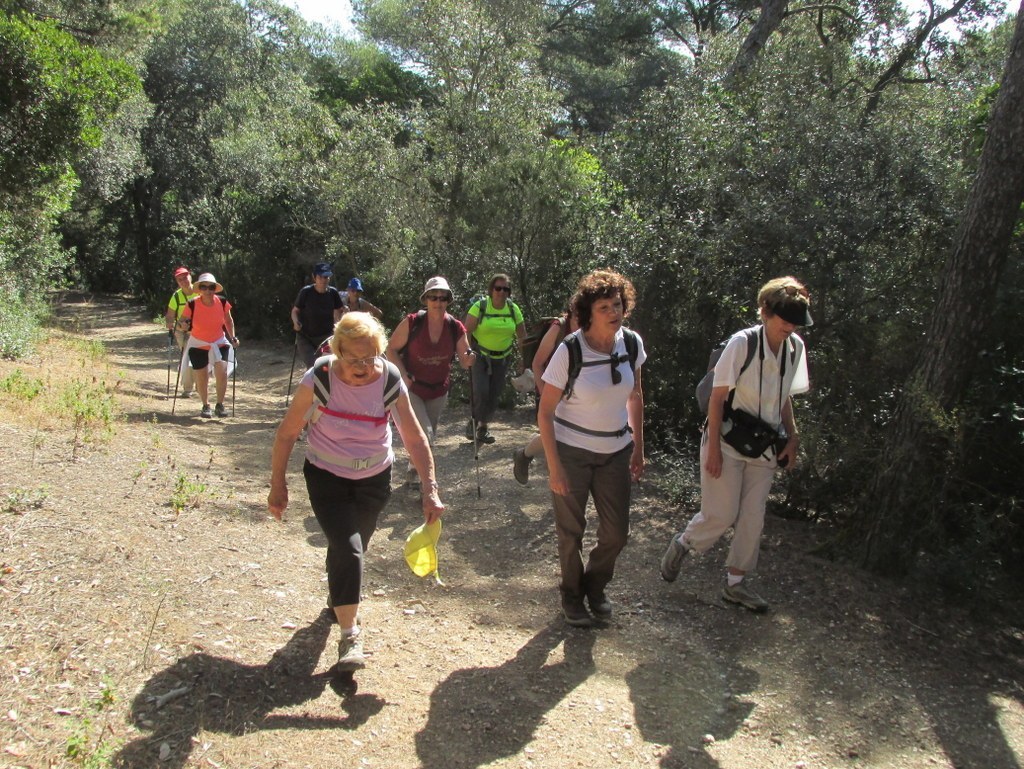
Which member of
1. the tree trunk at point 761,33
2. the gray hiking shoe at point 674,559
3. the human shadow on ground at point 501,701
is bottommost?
the human shadow on ground at point 501,701

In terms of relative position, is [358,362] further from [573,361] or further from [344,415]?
[573,361]

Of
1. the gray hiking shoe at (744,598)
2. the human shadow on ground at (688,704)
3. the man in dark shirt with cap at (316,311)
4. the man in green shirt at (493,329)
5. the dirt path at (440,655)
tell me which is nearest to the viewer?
the dirt path at (440,655)

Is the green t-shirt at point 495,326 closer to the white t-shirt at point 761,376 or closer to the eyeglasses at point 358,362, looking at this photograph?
the white t-shirt at point 761,376

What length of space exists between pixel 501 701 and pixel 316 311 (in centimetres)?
647

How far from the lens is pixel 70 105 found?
11.7 meters

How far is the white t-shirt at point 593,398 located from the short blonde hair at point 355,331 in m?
0.94

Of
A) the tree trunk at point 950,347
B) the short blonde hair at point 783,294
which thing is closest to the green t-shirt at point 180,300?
the short blonde hair at point 783,294

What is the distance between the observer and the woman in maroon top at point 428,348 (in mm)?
6816

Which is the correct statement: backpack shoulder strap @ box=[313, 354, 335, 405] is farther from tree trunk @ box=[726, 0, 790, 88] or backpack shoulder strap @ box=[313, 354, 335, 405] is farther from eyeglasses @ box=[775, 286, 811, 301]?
tree trunk @ box=[726, 0, 790, 88]

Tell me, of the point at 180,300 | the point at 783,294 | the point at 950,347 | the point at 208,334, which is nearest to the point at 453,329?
the point at 783,294

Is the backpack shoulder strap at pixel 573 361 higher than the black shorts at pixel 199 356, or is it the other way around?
the backpack shoulder strap at pixel 573 361

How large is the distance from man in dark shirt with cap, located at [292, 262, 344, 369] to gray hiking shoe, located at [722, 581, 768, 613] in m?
5.84

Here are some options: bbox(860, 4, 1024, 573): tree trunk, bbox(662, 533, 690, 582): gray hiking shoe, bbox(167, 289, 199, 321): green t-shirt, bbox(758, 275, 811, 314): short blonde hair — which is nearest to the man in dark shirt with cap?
bbox(167, 289, 199, 321): green t-shirt

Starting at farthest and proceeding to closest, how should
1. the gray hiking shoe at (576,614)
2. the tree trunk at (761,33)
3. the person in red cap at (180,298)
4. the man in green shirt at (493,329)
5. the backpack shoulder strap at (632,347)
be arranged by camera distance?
the tree trunk at (761,33) < the person in red cap at (180,298) < the man in green shirt at (493,329) < the gray hiking shoe at (576,614) < the backpack shoulder strap at (632,347)
